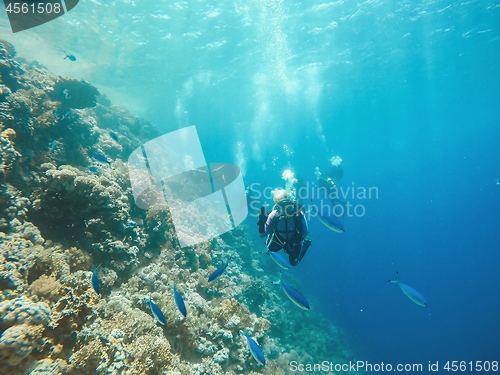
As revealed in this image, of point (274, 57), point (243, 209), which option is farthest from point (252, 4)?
point (243, 209)

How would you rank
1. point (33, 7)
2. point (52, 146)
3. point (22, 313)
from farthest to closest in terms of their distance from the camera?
point (33, 7) → point (52, 146) → point (22, 313)

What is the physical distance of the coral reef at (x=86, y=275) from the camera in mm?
2990

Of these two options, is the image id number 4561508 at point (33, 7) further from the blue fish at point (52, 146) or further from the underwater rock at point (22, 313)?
the underwater rock at point (22, 313)

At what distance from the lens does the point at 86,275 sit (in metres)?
3.98

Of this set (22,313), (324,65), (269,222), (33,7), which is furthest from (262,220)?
(324,65)

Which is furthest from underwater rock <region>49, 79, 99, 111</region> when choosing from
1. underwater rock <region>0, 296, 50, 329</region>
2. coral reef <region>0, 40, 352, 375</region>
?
underwater rock <region>0, 296, 50, 329</region>

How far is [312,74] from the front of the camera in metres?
Result: 31.4

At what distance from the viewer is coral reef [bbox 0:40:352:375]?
2.99 meters

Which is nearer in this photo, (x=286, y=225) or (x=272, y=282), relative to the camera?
(x=272, y=282)

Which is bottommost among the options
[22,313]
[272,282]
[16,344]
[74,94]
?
[272,282]

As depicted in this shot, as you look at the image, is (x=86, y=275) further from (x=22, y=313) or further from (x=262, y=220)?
(x=262, y=220)

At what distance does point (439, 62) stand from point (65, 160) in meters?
36.4

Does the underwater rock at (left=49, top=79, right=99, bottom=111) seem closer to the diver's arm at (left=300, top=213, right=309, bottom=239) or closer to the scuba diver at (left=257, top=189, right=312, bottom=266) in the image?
the scuba diver at (left=257, top=189, right=312, bottom=266)

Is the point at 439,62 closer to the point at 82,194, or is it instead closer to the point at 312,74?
the point at 312,74
